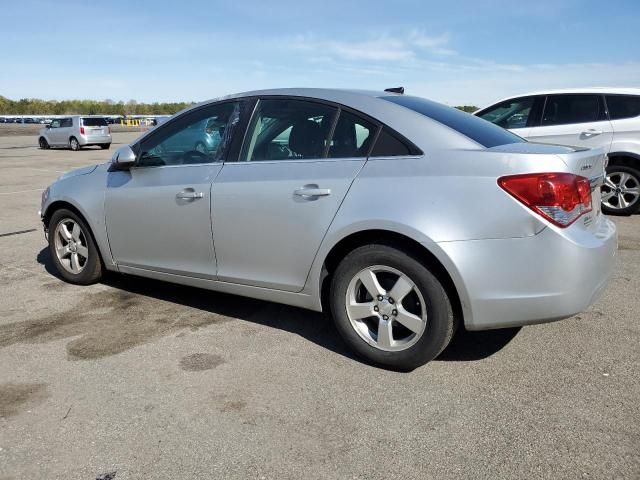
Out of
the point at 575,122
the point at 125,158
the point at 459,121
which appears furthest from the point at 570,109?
the point at 125,158

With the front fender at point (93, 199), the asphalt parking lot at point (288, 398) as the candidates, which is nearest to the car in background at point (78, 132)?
the front fender at point (93, 199)

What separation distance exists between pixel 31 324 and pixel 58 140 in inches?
1003

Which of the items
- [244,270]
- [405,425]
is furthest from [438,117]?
[405,425]

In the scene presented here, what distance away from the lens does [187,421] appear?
2920 mm

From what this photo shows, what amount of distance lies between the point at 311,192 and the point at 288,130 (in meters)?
0.60

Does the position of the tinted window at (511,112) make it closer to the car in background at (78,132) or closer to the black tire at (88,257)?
the black tire at (88,257)

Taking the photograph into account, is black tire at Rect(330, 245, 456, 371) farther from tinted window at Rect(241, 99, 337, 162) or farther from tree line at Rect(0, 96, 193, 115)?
tree line at Rect(0, 96, 193, 115)

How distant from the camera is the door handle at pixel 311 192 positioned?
3.50 metres

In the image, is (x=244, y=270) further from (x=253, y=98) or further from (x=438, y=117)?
(x=438, y=117)

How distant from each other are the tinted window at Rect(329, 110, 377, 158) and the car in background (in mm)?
25272

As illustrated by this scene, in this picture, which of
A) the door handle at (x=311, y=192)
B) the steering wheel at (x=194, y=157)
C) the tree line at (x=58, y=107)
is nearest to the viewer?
the door handle at (x=311, y=192)

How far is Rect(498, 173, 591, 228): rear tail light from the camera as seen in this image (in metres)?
3.00

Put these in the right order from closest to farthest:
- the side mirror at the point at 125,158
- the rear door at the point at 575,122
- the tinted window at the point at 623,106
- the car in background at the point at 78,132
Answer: the side mirror at the point at 125,158, the tinted window at the point at 623,106, the rear door at the point at 575,122, the car in background at the point at 78,132

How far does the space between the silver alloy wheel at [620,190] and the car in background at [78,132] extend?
23.4 metres
